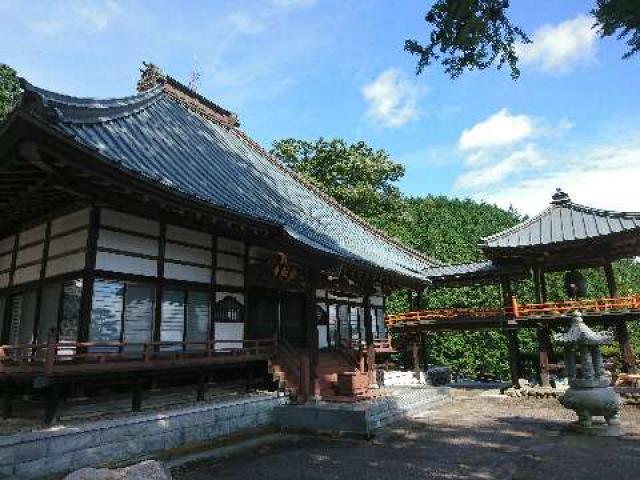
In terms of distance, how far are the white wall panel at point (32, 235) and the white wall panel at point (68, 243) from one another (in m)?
0.75

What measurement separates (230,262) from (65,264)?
4.71m

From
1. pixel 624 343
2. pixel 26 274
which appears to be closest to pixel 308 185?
pixel 26 274

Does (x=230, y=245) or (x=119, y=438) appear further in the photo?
(x=230, y=245)

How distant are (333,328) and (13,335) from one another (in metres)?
12.1

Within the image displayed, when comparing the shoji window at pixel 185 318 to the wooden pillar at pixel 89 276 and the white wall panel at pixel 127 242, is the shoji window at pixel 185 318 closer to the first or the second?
the white wall panel at pixel 127 242

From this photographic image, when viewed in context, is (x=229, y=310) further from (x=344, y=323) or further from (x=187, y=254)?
(x=344, y=323)

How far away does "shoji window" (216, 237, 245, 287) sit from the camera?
1434cm

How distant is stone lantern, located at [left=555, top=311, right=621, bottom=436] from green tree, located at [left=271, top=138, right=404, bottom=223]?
90.5 ft

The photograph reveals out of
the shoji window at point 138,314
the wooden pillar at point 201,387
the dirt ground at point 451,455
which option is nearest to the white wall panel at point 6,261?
the shoji window at point 138,314

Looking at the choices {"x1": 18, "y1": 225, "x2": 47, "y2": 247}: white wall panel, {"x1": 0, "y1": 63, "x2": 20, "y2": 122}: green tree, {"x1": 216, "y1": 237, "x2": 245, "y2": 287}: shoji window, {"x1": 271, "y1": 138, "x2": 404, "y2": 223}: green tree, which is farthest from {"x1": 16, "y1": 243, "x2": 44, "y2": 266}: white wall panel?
{"x1": 271, "y1": 138, "x2": 404, "y2": 223}: green tree

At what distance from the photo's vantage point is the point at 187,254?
43.7ft

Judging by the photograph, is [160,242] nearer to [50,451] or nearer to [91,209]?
[91,209]

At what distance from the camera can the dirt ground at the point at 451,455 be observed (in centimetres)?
910

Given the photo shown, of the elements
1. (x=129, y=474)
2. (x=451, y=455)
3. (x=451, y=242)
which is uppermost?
(x=451, y=242)
